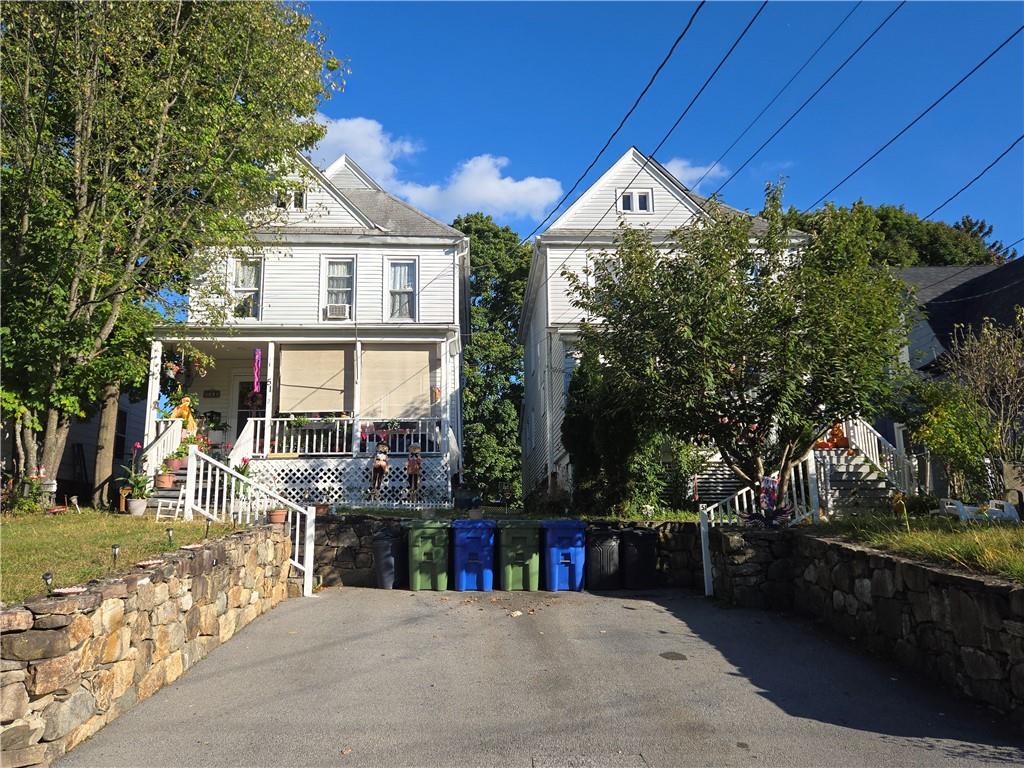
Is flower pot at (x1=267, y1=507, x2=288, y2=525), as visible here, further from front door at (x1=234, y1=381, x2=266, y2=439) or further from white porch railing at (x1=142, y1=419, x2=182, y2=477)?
front door at (x1=234, y1=381, x2=266, y2=439)

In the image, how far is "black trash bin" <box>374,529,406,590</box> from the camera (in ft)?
31.4

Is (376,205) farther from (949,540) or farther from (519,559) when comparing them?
(949,540)

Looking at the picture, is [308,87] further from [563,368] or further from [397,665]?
[397,665]

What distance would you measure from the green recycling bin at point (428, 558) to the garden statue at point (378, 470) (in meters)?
5.14

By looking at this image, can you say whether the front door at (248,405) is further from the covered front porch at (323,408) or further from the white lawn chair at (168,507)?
the white lawn chair at (168,507)

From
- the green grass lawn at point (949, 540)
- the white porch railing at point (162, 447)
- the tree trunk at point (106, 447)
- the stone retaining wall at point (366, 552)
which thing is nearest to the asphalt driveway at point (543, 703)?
the green grass lawn at point (949, 540)

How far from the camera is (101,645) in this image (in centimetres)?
438

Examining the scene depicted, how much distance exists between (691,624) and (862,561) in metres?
1.87

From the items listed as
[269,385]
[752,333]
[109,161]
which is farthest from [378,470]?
[752,333]

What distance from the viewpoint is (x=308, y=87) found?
14.3 meters

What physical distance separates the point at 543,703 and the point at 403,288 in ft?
44.6

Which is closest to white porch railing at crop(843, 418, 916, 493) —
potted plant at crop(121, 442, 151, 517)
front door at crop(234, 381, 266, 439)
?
potted plant at crop(121, 442, 151, 517)

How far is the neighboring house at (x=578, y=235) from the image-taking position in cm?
1794

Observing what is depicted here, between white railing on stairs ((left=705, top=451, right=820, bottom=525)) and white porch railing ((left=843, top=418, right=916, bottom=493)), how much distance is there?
1313 mm
